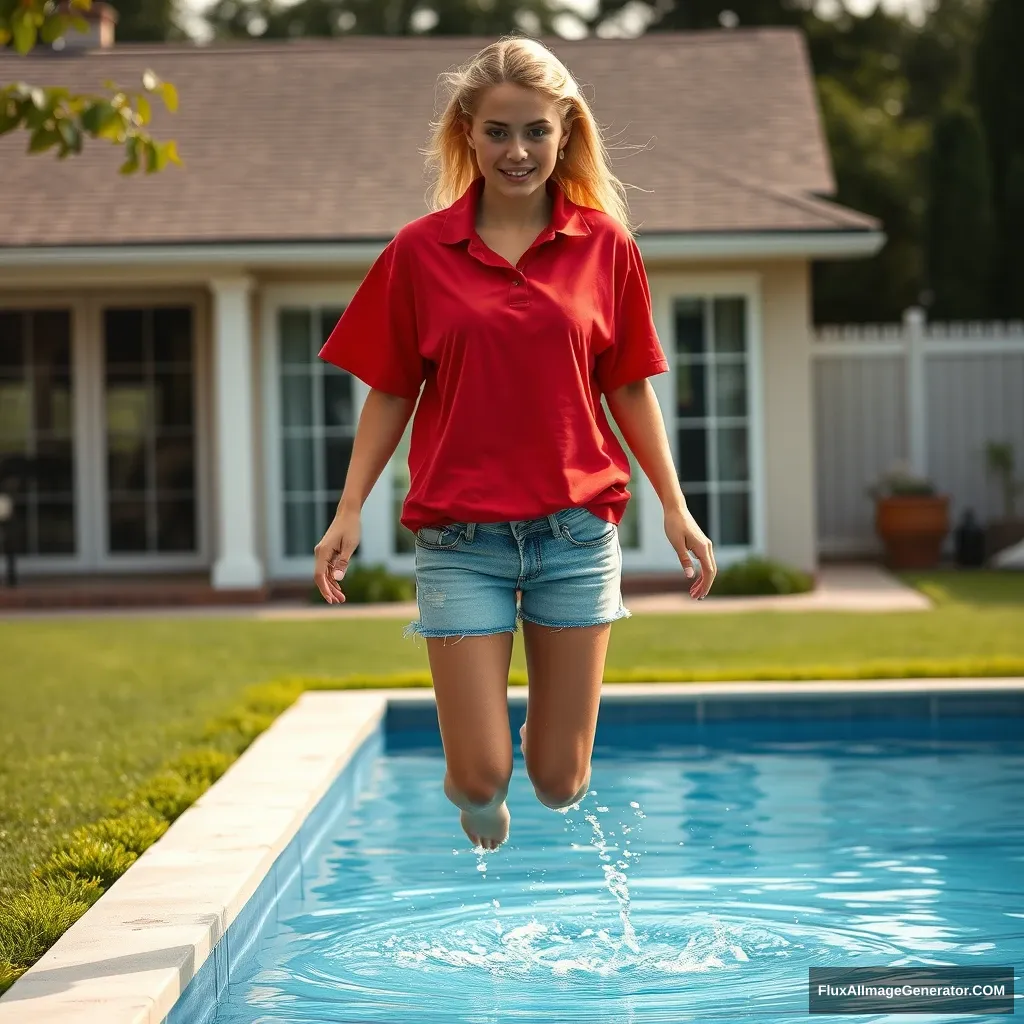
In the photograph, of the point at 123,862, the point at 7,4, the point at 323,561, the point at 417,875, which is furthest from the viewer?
the point at 417,875

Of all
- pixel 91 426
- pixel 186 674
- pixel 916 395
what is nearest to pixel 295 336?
pixel 91 426

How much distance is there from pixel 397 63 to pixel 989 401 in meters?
5.88

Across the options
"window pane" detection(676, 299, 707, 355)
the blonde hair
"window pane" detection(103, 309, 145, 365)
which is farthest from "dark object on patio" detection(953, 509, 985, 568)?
the blonde hair

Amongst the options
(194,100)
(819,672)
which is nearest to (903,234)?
(194,100)

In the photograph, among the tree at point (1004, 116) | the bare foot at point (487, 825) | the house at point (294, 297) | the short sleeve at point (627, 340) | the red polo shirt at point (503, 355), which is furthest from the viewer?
the tree at point (1004, 116)

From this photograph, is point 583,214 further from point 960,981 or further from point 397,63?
point 397,63

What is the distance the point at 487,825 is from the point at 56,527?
1059 centimetres

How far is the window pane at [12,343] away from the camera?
44.8ft

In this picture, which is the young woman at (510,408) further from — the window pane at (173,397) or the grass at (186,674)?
the window pane at (173,397)

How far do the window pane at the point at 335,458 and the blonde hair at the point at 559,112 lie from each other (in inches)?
343

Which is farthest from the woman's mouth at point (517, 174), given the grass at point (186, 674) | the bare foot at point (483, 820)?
the grass at point (186, 674)

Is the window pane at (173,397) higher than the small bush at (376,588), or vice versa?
the window pane at (173,397)

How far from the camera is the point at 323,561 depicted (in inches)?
131

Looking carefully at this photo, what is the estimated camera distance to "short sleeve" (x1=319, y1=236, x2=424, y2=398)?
341cm
